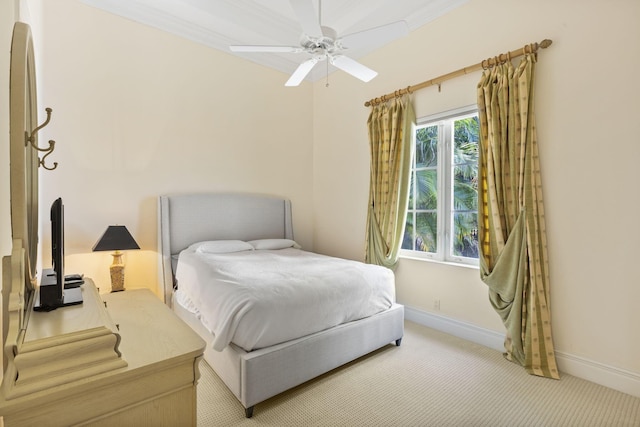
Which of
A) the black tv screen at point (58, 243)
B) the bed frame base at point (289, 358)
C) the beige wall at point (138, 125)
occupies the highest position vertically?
the beige wall at point (138, 125)

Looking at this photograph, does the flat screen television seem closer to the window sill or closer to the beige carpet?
the beige carpet

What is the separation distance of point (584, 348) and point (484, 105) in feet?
6.37

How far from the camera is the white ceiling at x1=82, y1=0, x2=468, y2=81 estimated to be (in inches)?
121

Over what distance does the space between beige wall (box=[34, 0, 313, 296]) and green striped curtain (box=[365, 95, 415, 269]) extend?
138cm

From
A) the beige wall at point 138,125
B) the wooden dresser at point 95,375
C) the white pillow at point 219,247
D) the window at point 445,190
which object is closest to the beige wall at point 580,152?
the window at point 445,190

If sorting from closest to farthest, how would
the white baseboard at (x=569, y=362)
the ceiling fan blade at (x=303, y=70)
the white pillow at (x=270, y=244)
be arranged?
the white baseboard at (x=569, y=362) → the ceiling fan blade at (x=303, y=70) → the white pillow at (x=270, y=244)

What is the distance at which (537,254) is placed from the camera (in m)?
2.33

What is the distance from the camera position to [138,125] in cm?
321

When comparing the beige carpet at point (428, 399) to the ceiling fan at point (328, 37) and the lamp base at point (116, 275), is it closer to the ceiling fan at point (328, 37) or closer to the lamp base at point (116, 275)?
the lamp base at point (116, 275)

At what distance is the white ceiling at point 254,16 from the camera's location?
121 inches

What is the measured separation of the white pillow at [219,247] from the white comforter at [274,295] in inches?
9.9

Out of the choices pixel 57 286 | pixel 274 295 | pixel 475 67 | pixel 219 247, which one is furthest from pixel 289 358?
pixel 475 67

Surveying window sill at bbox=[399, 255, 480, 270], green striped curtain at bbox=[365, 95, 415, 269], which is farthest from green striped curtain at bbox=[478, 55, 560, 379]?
green striped curtain at bbox=[365, 95, 415, 269]

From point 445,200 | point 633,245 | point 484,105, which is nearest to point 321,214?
point 445,200
